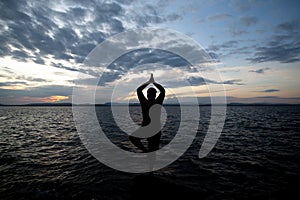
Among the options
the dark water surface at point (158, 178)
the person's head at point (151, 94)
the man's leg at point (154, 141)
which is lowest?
the dark water surface at point (158, 178)

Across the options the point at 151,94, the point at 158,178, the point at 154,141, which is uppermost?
the point at 151,94

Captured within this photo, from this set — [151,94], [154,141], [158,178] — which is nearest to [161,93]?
[151,94]

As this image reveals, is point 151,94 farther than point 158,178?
No

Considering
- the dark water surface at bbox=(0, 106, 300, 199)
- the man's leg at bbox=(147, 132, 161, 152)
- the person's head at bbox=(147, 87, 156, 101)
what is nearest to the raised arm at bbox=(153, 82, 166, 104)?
the person's head at bbox=(147, 87, 156, 101)

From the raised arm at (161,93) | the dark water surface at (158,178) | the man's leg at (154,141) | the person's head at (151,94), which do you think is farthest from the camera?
the dark water surface at (158,178)

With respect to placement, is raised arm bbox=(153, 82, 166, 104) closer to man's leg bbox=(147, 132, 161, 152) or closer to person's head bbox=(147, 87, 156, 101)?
person's head bbox=(147, 87, 156, 101)

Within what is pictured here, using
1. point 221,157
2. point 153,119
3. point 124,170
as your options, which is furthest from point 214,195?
point 221,157

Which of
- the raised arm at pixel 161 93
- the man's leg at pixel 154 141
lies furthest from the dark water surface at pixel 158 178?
the raised arm at pixel 161 93

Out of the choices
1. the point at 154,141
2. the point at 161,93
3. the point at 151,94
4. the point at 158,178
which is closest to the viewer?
the point at 161,93

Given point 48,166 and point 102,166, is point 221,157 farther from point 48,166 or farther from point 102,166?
point 48,166

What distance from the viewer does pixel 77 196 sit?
264 inches

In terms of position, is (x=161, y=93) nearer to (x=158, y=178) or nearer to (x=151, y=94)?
(x=151, y=94)

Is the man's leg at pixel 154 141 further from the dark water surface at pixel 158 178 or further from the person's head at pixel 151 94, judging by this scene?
the dark water surface at pixel 158 178

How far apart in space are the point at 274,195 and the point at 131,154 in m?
8.78
